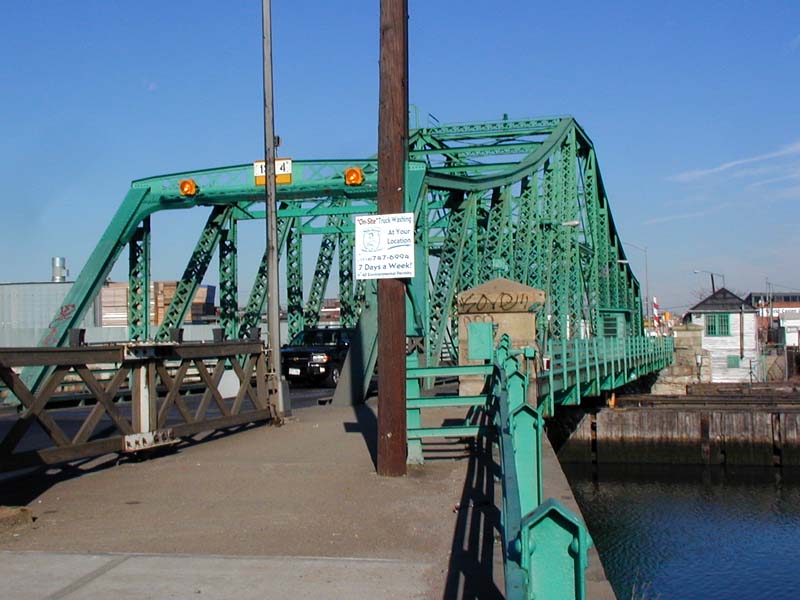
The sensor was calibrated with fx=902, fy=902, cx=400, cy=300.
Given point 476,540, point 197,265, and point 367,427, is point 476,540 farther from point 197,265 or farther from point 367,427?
point 197,265

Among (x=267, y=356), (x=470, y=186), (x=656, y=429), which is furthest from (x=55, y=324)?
(x=656, y=429)

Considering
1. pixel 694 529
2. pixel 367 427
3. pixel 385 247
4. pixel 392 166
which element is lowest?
pixel 694 529

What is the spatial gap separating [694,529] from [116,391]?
1600cm

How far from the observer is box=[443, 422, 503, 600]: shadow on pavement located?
5.30 metres

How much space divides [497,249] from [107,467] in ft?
54.0

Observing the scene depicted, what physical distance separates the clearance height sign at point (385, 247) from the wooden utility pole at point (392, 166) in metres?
0.15

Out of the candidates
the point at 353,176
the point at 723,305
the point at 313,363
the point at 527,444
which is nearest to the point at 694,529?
the point at 353,176

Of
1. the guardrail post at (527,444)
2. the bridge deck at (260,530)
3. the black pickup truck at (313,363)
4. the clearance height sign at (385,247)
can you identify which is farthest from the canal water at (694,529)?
the guardrail post at (527,444)

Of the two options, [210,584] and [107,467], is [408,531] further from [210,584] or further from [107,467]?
[107,467]

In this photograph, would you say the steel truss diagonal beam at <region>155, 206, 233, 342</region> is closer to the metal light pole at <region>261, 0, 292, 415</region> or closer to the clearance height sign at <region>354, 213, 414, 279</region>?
the metal light pole at <region>261, 0, 292, 415</region>

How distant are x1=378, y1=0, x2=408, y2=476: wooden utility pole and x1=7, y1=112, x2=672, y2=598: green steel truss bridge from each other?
722 millimetres

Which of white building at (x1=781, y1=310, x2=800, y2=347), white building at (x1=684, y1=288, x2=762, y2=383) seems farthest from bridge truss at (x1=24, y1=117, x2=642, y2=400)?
white building at (x1=781, y1=310, x2=800, y2=347)

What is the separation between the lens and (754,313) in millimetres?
68812

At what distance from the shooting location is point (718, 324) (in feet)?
228
